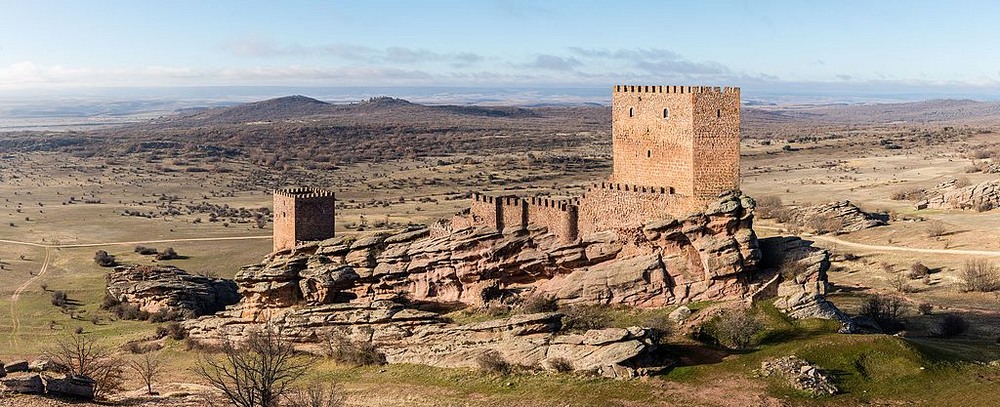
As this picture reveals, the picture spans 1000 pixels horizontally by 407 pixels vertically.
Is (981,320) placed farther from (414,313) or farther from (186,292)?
(186,292)

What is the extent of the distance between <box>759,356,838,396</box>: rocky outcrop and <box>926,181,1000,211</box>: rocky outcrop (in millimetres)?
39608

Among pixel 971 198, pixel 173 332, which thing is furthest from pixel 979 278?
pixel 173 332

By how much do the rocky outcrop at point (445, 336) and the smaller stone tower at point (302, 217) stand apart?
469cm

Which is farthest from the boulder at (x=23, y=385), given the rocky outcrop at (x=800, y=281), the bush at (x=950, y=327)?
the bush at (x=950, y=327)

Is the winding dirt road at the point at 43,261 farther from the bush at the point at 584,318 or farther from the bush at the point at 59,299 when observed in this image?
the bush at the point at 584,318

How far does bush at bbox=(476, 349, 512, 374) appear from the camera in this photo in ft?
93.5

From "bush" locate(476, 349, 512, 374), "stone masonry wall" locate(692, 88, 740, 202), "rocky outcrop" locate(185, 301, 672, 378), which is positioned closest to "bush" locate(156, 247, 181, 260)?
"rocky outcrop" locate(185, 301, 672, 378)

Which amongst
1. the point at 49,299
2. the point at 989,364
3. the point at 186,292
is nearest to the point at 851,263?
the point at 989,364

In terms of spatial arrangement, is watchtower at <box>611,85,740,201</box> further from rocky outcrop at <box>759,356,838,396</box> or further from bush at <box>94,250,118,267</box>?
bush at <box>94,250,118,267</box>

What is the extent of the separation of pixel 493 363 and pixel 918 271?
24155 millimetres

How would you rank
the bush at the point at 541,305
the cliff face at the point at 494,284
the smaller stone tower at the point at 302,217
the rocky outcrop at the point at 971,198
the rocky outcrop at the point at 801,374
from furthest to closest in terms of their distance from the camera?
the rocky outcrop at the point at 971,198, the smaller stone tower at the point at 302,217, the bush at the point at 541,305, the cliff face at the point at 494,284, the rocky outcrop at the point at 801,374

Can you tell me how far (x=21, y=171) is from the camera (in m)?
121

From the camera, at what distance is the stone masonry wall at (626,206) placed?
33.0 m

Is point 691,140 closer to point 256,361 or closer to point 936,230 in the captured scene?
point 256,361
